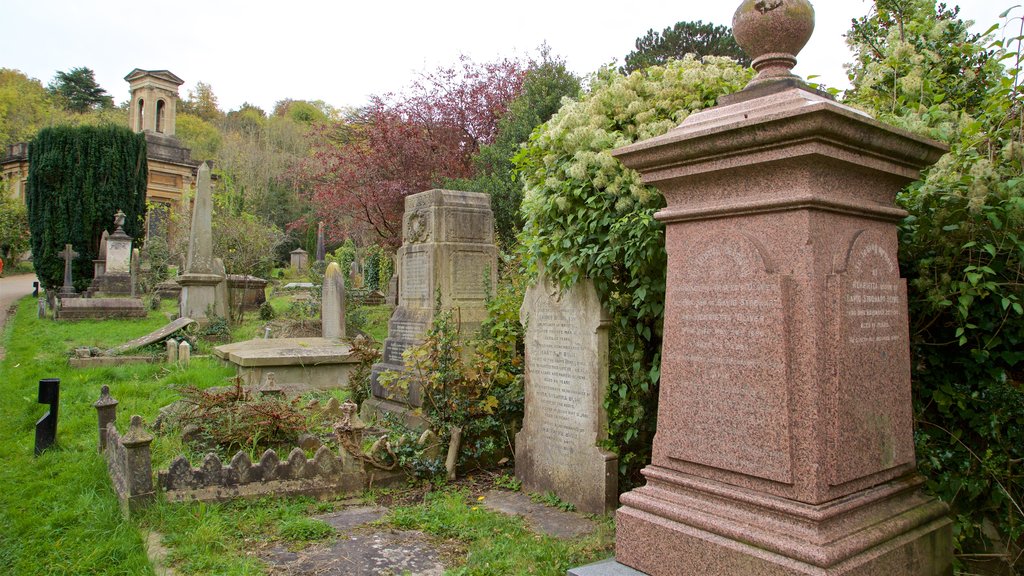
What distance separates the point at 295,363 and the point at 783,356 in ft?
25.5

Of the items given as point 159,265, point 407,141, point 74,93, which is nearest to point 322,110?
point 74,93

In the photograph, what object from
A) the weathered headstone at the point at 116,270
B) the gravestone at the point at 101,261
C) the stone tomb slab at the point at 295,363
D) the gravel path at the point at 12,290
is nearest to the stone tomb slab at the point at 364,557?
the stone tomb slab at the point at 295,363

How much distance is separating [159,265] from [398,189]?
11995 mm

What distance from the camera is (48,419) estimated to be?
662cm

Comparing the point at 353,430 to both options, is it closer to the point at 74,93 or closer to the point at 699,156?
the point at 699,156

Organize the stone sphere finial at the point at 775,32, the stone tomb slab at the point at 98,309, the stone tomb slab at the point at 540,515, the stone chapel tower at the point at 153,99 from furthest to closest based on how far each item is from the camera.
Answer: the stone chapel tower at the point at 153,99 < the stone tomb slab at the point at 98,309 < the stone tomb slab at the point at 540,515 < the stone sphere finial at the point at 775,32

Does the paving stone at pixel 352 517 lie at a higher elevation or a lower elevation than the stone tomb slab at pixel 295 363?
lower

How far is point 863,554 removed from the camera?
2711 millimetres

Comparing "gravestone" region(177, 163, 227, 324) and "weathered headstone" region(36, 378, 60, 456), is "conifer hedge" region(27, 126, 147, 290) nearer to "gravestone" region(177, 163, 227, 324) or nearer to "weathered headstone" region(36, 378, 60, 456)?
"gravestone" region(177, 163, 227, 324)

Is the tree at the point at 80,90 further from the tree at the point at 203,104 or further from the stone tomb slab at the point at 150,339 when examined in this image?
the stone tomb slab at the point at 150,339

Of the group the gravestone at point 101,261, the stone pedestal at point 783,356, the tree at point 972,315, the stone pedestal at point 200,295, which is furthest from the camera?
the gravestone at point 101,261

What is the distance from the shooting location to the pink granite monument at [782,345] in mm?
2715

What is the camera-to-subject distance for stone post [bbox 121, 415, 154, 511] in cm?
460

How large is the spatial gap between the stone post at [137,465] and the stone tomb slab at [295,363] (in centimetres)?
420
